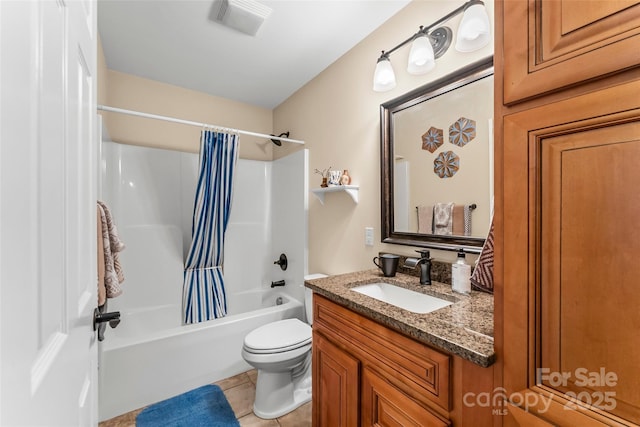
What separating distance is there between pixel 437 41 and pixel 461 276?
1.19 m

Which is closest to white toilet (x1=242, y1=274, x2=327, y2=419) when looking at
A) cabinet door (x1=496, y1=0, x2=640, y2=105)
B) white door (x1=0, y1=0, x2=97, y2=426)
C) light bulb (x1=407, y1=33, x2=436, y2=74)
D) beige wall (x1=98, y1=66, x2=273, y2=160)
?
white door (x1=0, y1=0, x2=97, y2=426)

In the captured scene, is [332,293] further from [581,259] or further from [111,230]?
[111,230]

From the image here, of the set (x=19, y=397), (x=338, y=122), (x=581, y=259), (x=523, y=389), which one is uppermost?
(x=338, y=122)

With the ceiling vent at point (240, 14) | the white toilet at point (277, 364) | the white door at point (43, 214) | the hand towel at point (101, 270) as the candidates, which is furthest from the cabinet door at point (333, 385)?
the ceiling vent at point (240, 14)

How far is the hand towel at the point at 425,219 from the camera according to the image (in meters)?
1.42

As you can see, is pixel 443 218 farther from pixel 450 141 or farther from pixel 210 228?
pixel 210 228

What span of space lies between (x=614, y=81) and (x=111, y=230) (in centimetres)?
175

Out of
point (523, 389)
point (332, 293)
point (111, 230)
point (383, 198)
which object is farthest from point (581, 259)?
point (111, 230)

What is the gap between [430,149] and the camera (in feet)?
4.70

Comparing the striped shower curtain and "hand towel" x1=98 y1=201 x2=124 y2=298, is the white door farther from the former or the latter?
the striped shower curtain

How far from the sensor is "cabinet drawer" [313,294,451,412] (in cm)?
76

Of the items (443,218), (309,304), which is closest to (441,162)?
(443,218)

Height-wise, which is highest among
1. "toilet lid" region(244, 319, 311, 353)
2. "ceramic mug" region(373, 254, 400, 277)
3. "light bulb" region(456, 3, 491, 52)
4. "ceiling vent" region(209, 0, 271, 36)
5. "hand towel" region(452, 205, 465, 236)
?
"ceiling vent" region(209, 0, 271, 36)

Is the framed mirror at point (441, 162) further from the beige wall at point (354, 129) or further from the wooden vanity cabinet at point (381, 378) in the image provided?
the wooden vanity cabinet at point (381, 378)
